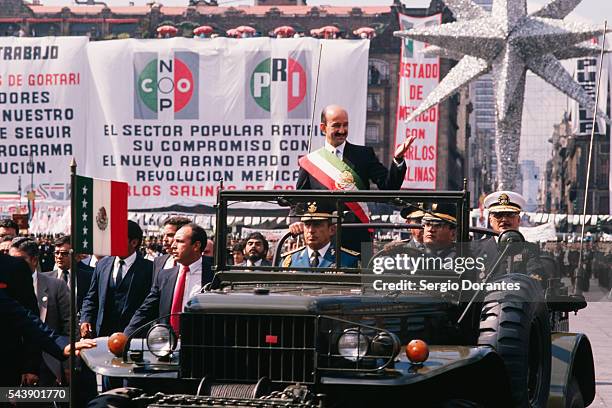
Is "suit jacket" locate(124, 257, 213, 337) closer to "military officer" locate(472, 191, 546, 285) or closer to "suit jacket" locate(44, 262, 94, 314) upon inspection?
"military officer" locate(472, 191, 546, 285)

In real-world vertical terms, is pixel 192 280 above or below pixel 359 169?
below

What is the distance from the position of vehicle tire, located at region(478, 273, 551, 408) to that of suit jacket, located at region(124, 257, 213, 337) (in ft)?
8.00

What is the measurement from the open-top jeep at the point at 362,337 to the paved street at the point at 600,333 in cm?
180

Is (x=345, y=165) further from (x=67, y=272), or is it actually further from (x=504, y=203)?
(x=67, y=272)

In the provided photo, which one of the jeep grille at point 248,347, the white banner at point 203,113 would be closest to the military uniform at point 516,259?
the jeep grille at point 248,347

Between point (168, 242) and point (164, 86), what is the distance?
40.1 metres

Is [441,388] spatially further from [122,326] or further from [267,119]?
[267,119]

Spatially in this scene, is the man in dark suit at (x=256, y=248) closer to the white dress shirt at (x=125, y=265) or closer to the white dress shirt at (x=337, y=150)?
the white dress shirt at (x=125, y=265)

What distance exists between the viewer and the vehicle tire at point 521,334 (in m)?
7.90

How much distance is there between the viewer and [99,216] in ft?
26.5

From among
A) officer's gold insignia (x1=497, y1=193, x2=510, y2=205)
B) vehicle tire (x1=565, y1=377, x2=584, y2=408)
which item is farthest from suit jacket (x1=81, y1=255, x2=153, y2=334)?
vehicle tire (x1=565, y1=377, x2=584, y2=408)

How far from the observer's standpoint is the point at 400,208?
848 centimetres

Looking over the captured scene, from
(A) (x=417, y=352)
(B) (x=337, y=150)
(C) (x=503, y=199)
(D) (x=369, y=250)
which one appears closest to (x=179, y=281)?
(B) (x=337, y=150)

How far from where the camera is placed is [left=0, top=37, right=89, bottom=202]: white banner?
166ft
